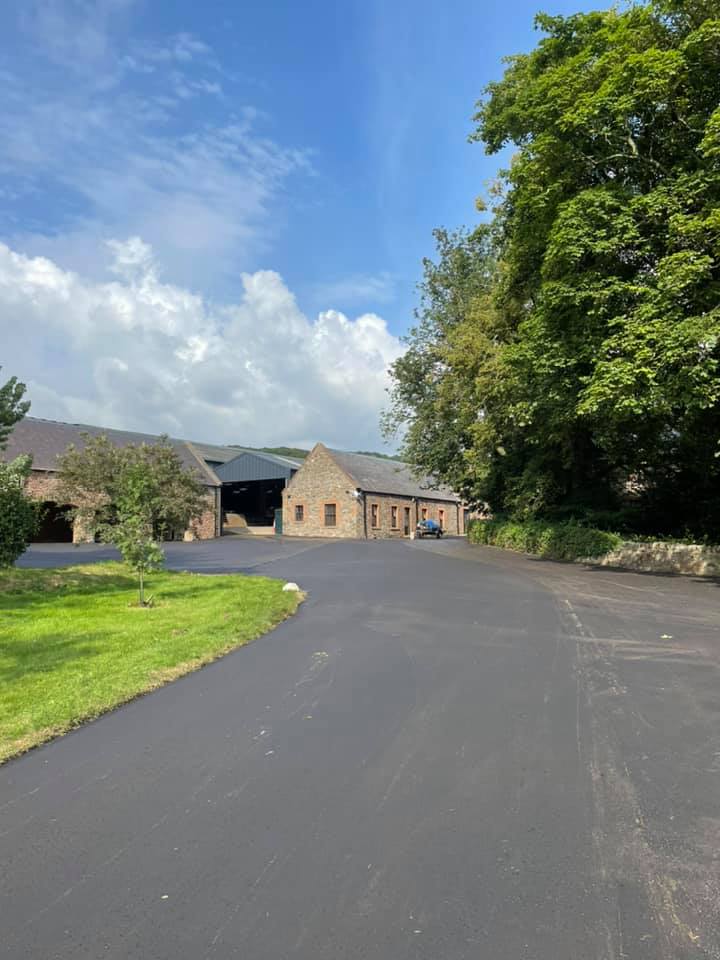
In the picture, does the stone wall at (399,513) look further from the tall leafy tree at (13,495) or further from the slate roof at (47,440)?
the tall leafy tree at (13,495)

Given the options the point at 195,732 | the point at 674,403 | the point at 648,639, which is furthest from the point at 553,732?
the point at 674,403

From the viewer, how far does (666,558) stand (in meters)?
17.4

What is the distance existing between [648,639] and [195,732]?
5.97m

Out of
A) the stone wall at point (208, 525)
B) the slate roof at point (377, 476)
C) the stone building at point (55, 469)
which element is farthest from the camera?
the slate roof at point (377, 476)

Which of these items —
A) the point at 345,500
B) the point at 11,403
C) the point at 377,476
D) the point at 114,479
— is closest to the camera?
the point at 11,403

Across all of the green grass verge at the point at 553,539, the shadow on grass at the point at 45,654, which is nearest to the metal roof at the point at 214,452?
the green grass verge at the point at 553,539

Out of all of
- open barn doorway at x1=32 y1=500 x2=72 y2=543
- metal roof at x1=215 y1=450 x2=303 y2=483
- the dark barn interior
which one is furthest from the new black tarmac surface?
the dark barn interior

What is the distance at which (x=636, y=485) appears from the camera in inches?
950

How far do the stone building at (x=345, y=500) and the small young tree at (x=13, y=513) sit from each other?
30853 millimetres

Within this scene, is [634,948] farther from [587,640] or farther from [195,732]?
[587,640]

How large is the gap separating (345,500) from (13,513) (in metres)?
32.1

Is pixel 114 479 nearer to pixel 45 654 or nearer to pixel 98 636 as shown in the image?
pixel 98 636

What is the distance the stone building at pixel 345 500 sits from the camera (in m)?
45.8

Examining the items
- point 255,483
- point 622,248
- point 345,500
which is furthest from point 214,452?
point 622,248
